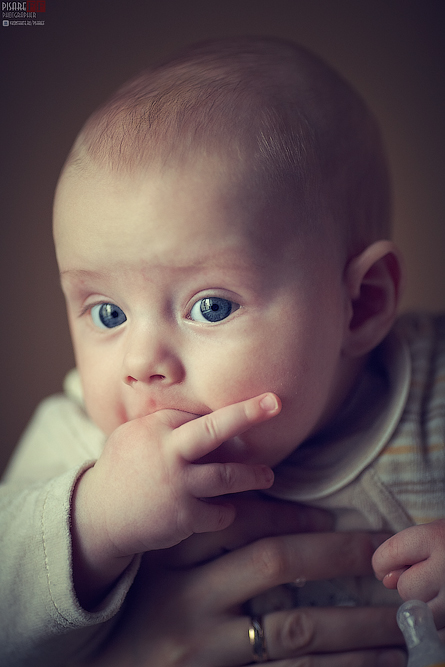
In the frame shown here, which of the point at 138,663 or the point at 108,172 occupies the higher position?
the point at 108,172

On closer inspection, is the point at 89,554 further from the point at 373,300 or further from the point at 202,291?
the point at 373,300

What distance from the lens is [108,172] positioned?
2.26 ft

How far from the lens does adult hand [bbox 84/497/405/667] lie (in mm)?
769

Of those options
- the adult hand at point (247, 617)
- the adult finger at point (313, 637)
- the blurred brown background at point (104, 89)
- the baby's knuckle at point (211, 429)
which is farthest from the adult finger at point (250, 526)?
the blurred brown background at point (104, 89)

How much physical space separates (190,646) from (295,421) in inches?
14.0

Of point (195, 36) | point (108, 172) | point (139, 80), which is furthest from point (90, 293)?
point (195, 36)

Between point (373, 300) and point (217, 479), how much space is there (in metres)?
0.38

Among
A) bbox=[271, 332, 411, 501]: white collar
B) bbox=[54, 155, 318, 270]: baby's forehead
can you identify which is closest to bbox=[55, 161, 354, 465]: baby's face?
bbox=[54, 155, 318, 270]: baby's forehead

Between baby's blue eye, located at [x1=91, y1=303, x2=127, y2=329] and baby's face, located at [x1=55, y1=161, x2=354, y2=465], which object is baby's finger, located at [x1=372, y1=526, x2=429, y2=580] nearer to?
baby's face, located at [x1=55, y1=161, x2=354, y2=465]

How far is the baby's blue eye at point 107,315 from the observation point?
0.76 metres

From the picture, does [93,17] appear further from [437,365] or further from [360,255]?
[437,365]

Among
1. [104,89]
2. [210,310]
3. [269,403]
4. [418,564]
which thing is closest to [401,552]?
[418,564]

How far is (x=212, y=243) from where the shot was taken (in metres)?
0.66

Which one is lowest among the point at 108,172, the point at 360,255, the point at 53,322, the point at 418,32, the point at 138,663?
the point at 138,663
